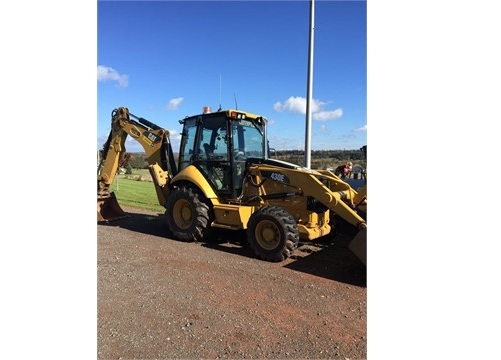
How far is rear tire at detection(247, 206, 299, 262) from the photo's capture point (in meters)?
5.41

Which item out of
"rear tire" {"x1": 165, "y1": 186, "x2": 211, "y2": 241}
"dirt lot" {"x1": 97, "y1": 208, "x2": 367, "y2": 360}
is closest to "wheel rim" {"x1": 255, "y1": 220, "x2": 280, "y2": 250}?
"dirt lot" {"x1": 97, "y1": 208, "x2": 367, "y2": 360}

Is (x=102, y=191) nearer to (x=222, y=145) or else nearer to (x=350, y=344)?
(x=222, y=145)

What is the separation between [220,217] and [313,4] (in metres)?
4.46

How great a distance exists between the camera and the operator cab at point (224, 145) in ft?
21.6

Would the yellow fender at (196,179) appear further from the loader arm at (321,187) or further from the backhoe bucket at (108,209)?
the backhoe bucket at (108,209)

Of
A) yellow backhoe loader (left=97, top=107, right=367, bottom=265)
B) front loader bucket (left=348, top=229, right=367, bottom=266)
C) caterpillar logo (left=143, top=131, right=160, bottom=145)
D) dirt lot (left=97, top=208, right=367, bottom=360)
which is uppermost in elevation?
caterpillar logo (left=143, top=131, right=160, bottom=145)

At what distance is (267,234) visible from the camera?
566 cm

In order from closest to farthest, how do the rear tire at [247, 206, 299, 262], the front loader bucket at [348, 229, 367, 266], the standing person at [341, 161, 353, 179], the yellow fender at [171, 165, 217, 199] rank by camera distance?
the front loader bucket at [348, 229, 367, 266], the rear tire at [247, 206, 299, 262], the yellow fender at [171, 165, 217, 199], the standing person at [341, 161, 353, 179]

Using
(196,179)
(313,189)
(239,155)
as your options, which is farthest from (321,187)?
(196,179)

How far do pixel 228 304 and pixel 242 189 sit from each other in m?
2.97

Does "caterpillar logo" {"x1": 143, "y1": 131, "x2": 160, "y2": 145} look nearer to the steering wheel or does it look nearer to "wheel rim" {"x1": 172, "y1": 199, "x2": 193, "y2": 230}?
"wheel rim" {"x1": 172, "y1": 199, "x2": 193, "y2": 230}

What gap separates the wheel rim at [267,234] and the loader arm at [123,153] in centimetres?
277

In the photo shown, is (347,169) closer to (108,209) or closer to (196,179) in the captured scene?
(196,179)
